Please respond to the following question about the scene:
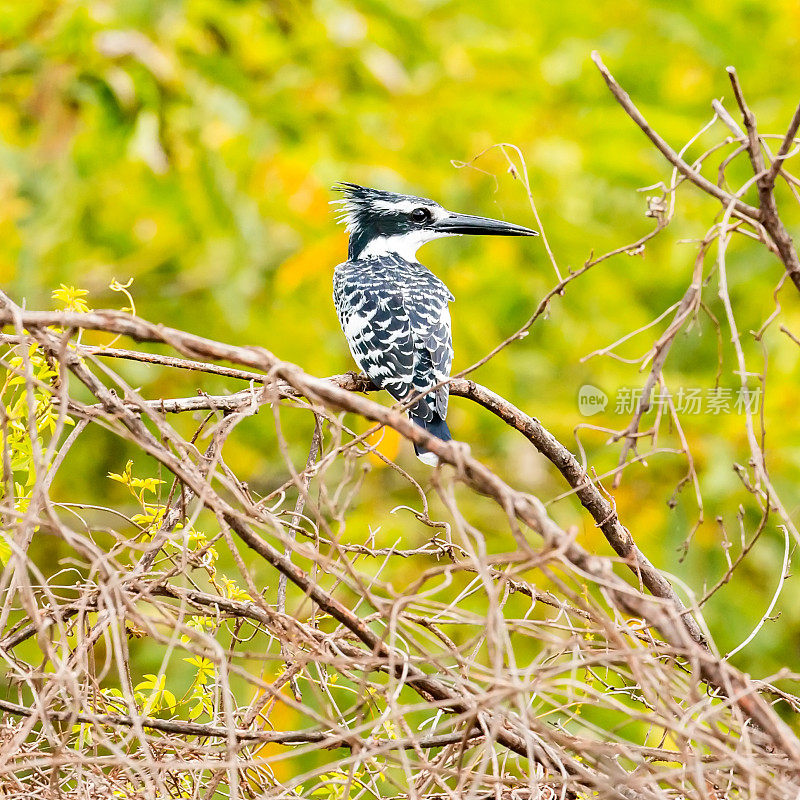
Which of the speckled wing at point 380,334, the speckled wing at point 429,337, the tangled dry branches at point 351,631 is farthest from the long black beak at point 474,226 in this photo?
the tangled dry branches at point 351,631

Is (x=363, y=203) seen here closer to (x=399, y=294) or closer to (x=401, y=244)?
(x=401, y=244)

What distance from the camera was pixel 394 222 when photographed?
447 centimetres

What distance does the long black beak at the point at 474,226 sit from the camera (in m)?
3.95

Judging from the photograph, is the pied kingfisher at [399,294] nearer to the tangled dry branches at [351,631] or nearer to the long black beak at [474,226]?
the long black beak at [474,226]

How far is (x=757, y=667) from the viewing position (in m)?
3.88

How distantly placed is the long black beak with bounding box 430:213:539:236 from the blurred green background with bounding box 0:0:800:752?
0.15m

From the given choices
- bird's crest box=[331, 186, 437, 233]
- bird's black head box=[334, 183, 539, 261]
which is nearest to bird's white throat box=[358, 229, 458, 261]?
bird's black head box=[334, 183, 539, 261]

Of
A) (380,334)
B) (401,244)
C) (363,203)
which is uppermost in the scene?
(363,203)

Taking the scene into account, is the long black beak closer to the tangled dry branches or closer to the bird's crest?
the bird's crest

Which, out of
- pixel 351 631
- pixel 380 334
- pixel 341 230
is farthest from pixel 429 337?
pixel 351 631

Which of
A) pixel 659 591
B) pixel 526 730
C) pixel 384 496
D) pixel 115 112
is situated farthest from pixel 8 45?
pixel 526 730

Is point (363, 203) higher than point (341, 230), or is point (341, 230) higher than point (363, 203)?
point (363, 203)

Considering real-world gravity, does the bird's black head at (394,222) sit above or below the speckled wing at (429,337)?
above

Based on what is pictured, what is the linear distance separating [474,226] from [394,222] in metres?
0.49
